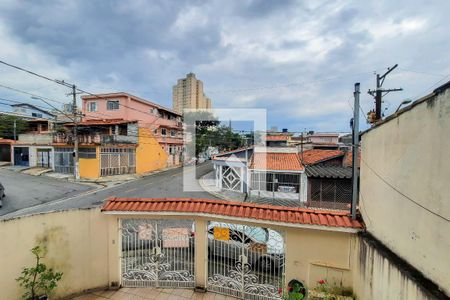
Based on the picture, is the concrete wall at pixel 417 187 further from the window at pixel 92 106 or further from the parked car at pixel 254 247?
the window at pixel 92 106

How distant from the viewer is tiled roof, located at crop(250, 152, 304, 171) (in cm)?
1594

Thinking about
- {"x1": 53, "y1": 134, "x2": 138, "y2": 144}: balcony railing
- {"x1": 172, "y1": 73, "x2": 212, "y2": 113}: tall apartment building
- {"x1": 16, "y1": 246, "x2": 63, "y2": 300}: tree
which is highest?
{"x1": 172, "y1": 73, "x2": 212, "y2": 113}: tall apartment building

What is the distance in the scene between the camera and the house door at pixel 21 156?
88.4 feet

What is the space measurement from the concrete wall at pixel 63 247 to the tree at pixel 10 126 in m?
36.7

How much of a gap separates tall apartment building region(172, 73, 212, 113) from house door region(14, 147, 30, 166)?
2093 centimetres

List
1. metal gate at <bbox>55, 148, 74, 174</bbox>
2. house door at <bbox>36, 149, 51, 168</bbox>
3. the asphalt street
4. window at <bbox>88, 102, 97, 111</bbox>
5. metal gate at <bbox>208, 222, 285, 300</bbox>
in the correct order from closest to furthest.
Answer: metal gate at <bbox>208, 222, 285, 300</bbox>, the asphalt street, metal gate at <bbox>55, 148, 74, 174</bbox>, house door at <bbox>36, 149, 51, 168</bbox>, window at <bbox>88, 102, 97, 111</bbox>

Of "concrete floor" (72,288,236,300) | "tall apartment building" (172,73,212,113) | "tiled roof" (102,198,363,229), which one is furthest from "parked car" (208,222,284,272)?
"tall apartment building" (172,73,212,113)

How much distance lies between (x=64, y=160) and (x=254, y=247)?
24248mm

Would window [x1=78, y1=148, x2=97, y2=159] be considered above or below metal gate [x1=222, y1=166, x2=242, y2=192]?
above

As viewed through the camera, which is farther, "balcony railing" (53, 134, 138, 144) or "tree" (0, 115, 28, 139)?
"tree" (0, 115, 28, 139)

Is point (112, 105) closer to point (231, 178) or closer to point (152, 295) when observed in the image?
point (231, 178)

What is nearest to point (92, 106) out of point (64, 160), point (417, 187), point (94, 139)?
point (94, 139)

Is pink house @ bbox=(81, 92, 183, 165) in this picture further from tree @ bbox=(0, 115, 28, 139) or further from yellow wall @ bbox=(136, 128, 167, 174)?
tree @ bbox=(0, 115, 28, 139)

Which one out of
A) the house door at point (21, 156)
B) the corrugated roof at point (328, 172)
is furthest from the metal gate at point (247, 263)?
the house door at point (21, 156)
